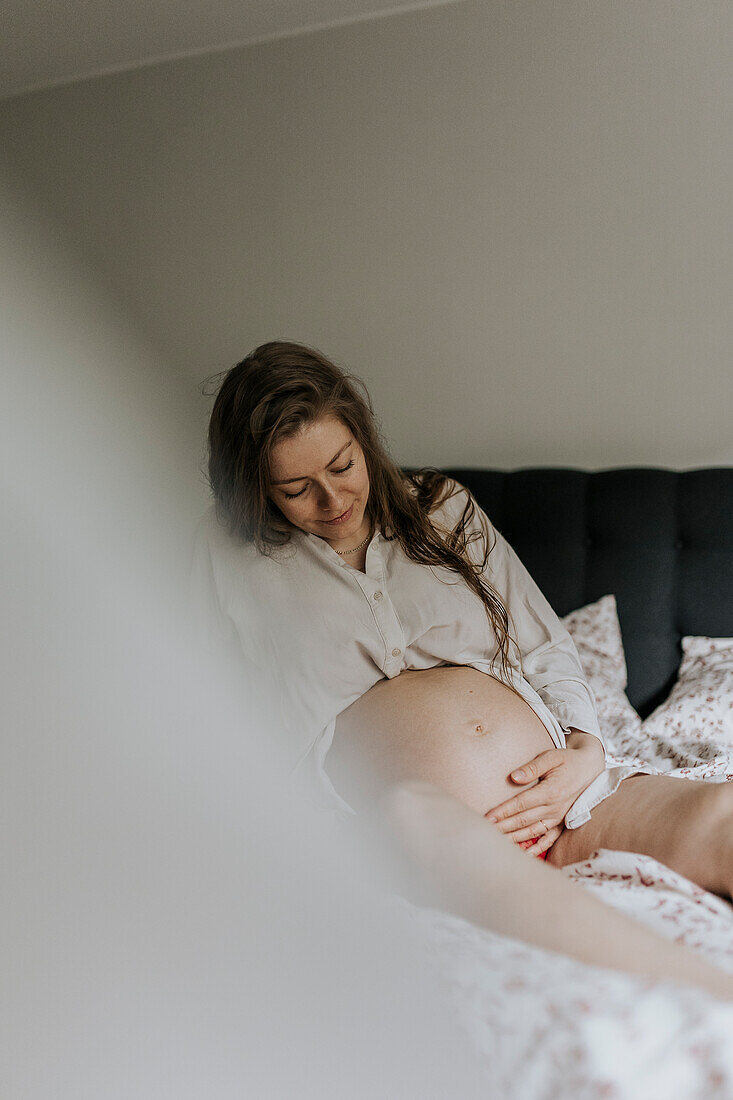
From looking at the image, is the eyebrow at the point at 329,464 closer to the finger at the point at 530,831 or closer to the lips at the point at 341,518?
the lips at the point at 341,518

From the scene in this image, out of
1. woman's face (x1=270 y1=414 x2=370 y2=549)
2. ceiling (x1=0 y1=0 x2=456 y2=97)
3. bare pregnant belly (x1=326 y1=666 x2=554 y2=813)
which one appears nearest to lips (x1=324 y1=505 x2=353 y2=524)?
woman's face (x1=270 y1=414 x2=370 y2=549)

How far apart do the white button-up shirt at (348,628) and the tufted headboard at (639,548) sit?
335 mm

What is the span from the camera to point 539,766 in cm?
103

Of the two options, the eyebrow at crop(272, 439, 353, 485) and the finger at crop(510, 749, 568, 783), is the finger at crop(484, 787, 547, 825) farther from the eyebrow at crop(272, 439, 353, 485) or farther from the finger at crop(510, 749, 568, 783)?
the eyebrow at crop(272, 439, 353, 485)

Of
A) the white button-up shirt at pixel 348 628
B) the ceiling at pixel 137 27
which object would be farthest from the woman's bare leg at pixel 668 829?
the ceiling at pixel 137 27

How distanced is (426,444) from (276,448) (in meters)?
0.90

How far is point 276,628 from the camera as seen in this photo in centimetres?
115

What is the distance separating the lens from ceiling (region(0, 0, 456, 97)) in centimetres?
183

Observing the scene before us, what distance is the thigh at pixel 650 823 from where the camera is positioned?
891 mm

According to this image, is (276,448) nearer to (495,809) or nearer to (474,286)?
(495,809)

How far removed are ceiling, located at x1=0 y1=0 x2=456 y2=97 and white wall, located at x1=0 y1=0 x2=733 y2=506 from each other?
0.04 m

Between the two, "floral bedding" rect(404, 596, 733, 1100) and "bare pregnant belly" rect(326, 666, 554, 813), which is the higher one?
"floral bedding" rect(404, 596, 733, 1100)

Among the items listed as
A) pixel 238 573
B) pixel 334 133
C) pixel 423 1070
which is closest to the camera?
pixel 423 1070

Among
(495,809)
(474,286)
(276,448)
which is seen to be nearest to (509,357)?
(474,286)
